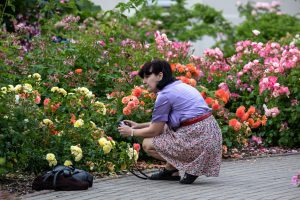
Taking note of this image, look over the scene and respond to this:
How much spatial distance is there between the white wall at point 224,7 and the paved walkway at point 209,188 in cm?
1197

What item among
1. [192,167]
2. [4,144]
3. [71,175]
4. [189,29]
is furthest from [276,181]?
[189,29]

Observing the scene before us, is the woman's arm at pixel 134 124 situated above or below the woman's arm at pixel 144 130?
above

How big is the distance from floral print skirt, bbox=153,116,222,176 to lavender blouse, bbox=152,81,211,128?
10 centimetres

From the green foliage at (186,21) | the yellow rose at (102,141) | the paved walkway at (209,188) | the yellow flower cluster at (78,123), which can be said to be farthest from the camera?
the green foliage at (186,21)

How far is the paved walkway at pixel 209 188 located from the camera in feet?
24.0

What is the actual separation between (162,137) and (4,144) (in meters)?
1.41

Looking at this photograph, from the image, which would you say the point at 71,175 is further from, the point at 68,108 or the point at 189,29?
the point at 189,29

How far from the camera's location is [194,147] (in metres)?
8.13

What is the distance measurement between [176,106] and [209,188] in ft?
2.65

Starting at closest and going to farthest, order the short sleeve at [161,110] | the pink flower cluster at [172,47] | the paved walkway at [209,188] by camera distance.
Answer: the paved walkway at [209,188] → the short sleeve at [161,110] → the pink flower cluster at [172,47]

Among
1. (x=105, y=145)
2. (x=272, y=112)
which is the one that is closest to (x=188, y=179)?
(x=105, y=145)

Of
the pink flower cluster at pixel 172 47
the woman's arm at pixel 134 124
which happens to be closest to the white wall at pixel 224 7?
the pink flower cluster at pixel 172 47

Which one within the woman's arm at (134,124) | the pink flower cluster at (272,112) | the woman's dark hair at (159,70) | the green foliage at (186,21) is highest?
the green foliage at (186,21)

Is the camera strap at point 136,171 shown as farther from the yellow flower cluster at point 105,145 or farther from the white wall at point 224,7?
the white wall at point 224,7
